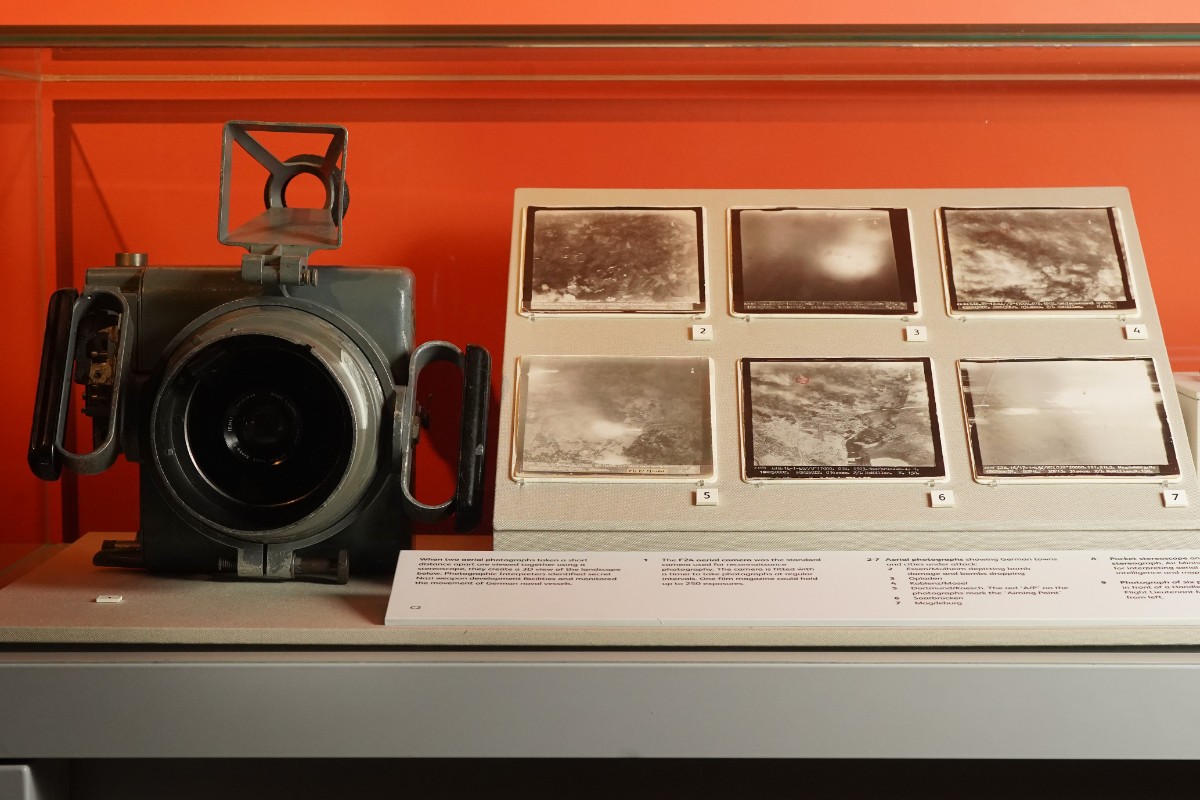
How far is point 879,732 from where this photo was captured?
45.3 inches

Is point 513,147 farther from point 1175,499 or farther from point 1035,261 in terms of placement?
point 1175,499

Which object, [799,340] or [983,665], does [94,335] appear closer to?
[799,340]

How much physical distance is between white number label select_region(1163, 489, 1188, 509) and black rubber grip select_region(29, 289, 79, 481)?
1507 mm

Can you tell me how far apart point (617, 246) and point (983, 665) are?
0.81 metres

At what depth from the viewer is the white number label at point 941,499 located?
140 cm

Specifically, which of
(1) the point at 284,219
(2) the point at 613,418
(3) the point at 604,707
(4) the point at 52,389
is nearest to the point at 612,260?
(2) the point at 613,418

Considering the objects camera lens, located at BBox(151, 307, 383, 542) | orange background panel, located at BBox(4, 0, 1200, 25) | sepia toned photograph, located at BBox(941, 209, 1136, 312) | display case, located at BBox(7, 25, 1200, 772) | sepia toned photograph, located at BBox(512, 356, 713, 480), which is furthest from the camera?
orange background panel, located at BBox(4, 0, 1200, 25)

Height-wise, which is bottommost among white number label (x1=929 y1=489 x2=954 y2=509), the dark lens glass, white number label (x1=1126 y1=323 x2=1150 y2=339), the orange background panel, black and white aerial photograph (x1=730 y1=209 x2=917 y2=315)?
white number label (x1=929 y1=489 x2=954 y2=509)

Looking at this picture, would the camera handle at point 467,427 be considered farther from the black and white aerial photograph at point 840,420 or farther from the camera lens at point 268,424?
the black and white aerial photograph at point 840,420

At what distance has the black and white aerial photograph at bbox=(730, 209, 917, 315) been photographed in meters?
1.53

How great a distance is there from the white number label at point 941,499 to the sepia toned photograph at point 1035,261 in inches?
11.7

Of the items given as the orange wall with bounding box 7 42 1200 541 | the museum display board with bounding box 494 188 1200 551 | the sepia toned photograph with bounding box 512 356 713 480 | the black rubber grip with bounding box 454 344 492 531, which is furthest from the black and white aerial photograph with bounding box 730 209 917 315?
the black rubber grip with bounding box 454 344 492 531

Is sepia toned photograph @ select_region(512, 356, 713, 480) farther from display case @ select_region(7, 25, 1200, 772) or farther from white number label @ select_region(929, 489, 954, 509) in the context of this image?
white number label @ select_region(929, 489, 954, 509)
